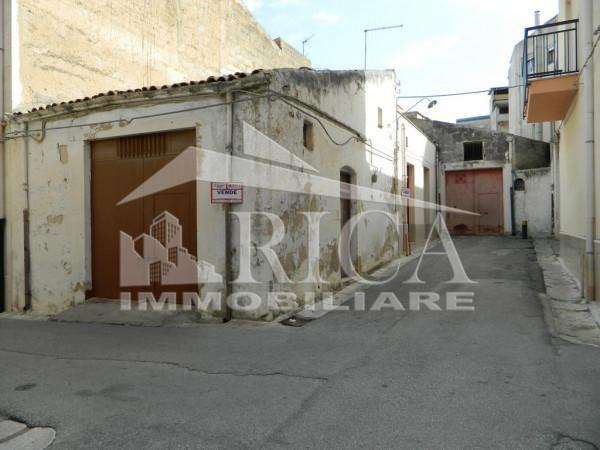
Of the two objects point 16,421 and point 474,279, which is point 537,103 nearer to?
point 474,279

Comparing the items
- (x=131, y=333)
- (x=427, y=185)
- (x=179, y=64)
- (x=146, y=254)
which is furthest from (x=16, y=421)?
(x=427, y=185)

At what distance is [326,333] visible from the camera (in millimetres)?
6168

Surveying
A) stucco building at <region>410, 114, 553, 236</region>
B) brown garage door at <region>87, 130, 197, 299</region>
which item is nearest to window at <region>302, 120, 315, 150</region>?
brown garage door at <region>87, 130, 197, 299</region>

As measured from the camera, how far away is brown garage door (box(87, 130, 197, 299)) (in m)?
7.46

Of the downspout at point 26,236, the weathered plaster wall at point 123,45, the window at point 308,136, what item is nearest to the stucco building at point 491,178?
the weathered plaster wall at point 123,45

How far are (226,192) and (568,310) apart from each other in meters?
5.47

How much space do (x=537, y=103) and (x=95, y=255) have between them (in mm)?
9243

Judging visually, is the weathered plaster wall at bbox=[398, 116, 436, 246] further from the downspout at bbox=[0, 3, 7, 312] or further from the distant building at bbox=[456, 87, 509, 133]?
the distant building at bbox=[456, 87, 509, 133]

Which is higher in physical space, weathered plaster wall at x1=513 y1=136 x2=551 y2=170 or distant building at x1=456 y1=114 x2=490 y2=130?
distant building at x1=456 y1=114 x2=490 y2=130

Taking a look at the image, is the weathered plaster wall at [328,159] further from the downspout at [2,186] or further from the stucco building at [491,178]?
the stucco building at [491,178]

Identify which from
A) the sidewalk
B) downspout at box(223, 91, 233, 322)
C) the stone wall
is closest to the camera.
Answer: the sidewalk

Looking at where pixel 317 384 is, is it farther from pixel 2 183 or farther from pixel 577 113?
pixel 2 183

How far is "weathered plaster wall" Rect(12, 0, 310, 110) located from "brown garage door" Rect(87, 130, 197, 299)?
8.94 ft

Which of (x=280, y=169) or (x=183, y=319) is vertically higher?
(x=280, y=169)
